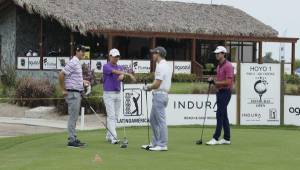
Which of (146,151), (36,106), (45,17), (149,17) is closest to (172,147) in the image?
(146,151)

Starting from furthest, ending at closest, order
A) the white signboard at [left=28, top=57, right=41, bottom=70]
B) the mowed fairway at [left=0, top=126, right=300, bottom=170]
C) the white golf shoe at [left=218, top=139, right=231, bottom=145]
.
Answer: the white signboard at [left=28, top=57, right=41, bottom=70]
the white golf shoe at [left=218, top=139, right=231, bottom=145]
the mowed fairway at [left=0, top=126, right=300, bottom=170]

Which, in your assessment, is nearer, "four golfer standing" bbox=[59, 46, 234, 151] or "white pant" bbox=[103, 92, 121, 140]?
"four golfer standing" bbox=[59, 46, 234, 151]

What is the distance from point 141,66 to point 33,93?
9133mm

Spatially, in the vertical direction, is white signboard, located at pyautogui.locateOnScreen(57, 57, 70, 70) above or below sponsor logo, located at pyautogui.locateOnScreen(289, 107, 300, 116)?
above

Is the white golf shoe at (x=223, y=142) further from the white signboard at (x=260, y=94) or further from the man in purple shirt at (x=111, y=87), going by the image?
the white signboard at (x=260, y=94)

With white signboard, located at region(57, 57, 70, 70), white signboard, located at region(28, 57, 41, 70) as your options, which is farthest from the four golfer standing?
white signboard, located at region(28, 57, 41, 70)

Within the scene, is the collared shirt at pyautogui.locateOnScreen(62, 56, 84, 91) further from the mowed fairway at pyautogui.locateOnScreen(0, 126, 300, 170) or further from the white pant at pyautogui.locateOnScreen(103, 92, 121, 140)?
the mowed fairway at pyautogui.locateOnScreen(0, 126, 300, 170)

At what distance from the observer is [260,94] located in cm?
2073

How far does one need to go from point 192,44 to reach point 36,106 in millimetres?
13342

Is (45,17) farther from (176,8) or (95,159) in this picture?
(95,159)

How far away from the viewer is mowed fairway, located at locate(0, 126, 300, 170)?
10814 mm

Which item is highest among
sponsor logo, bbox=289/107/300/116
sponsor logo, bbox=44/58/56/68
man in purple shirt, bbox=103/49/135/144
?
sponsor logo, bbox=44/58/56/68

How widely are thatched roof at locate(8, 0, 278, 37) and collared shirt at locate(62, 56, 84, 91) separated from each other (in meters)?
22.0

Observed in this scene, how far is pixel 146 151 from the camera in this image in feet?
41.6
